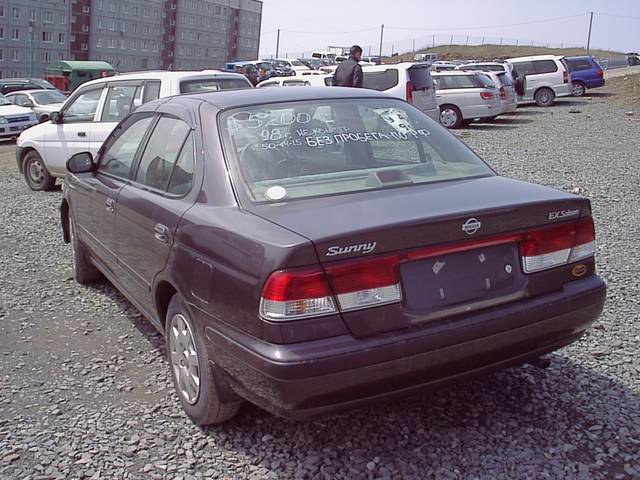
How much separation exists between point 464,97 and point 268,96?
16.6 meters

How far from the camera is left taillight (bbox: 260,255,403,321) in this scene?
2.68 m

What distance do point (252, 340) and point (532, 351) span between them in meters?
Result: 1.31

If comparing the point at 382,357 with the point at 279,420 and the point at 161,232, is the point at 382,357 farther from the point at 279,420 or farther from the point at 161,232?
the point at 161,232

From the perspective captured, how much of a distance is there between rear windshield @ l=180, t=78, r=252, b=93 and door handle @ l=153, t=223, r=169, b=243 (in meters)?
5.18

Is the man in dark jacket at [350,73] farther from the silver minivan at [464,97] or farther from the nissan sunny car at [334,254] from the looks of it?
the nissan sunny car at [334,254]

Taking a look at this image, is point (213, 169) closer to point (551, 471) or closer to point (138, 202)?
point (138, 202)

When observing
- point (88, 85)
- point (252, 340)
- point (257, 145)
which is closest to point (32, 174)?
point (88, 85)

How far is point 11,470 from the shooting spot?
10.1 feet

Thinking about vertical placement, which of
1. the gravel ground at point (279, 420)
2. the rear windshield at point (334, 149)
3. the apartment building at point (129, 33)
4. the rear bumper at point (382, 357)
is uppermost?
the apartment building at point (129, 33)

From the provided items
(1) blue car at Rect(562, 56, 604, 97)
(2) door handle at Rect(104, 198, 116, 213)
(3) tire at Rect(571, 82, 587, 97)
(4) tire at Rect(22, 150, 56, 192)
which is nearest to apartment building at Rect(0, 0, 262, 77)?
(1) blue car at Rect(562, 56, 604, 97)

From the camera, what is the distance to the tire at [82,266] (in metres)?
5.59

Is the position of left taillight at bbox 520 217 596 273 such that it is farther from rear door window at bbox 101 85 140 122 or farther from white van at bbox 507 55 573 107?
white van at bbox 507 55 573 107

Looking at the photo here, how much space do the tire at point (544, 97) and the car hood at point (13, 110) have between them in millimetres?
18680

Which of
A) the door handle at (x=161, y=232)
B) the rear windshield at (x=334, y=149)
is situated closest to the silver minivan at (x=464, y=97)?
the rear windshield at (x=334, y=149)
